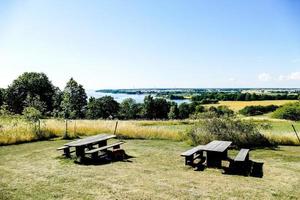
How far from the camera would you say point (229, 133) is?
49.5 ft

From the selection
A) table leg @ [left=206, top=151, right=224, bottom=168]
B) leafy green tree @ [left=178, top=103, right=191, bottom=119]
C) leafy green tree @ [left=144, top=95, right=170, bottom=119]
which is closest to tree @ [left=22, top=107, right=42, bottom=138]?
table leg @ [left=206, top=151, right=224, bottom=168]

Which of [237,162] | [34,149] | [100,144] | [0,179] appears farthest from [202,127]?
[0,179]

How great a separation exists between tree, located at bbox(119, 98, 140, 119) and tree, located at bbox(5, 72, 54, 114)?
23523mm

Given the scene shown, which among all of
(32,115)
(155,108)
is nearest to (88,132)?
(32,115)

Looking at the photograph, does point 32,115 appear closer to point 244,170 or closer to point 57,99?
point 244,170

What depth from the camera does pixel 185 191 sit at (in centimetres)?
699

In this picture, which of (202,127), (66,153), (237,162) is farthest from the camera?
(202,127)

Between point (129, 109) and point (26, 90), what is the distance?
30456mm

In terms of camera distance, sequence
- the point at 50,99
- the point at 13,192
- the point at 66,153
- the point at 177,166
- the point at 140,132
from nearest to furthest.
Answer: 1. the point at 13,192
2. the point at 177,166
3. the point at 66,153
4. the point at 140,132
5. the point at 50,99

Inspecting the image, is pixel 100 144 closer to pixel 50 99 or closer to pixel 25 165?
pixel 25 165

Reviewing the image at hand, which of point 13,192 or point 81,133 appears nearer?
point 13,192

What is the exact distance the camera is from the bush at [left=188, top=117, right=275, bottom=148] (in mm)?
14945

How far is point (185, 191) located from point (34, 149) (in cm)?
850

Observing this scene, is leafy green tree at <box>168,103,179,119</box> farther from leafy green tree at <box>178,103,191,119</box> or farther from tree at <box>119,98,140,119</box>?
tree at <box>119,98,140,119</box>
